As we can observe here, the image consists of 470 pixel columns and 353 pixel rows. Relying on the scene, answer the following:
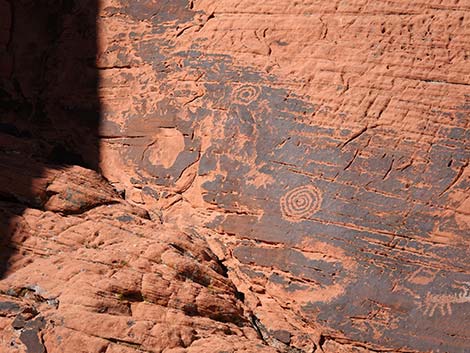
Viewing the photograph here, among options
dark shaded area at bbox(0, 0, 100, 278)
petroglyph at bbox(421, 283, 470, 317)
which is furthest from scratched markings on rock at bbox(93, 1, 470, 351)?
Result: dark shaded area at bbox(0, 0, 100, 278)

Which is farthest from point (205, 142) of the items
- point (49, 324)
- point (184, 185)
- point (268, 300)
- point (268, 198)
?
point (49, 324)

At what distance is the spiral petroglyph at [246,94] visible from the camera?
5594 mm

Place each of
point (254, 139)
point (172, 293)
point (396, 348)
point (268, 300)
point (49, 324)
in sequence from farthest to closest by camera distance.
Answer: point (254, 139) → point (268, 300) → point (396, 348) → point (172, 293) → point (49, 324)

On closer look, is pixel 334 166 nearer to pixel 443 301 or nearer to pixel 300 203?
pixel 300 203

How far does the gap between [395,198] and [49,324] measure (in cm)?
259

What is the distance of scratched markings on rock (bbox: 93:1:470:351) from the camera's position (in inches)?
195

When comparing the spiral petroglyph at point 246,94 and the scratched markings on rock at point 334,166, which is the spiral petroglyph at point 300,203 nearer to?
the scratched markings on rock at point 334,166

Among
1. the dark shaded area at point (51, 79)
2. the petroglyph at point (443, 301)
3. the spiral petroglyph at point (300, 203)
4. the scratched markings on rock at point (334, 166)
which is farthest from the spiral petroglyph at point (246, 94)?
the petroglyph at point (443, 301)

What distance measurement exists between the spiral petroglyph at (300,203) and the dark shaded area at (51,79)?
1.77 metres

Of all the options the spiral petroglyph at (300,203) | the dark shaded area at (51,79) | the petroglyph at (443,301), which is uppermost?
the dark shaded area at (51,79)

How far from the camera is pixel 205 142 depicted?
18.5 feet

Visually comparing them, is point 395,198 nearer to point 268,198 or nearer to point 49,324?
point 268,198


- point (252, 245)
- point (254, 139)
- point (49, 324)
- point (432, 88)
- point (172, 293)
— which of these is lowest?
point (49, 324)

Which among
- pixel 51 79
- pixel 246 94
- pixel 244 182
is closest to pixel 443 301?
pixel 244 182
